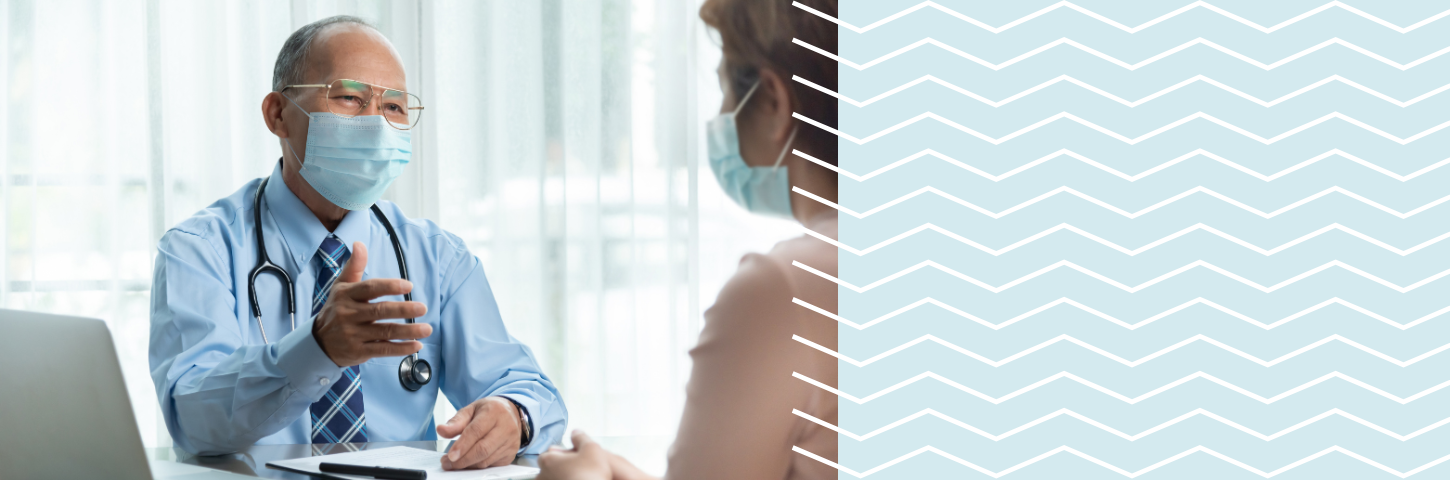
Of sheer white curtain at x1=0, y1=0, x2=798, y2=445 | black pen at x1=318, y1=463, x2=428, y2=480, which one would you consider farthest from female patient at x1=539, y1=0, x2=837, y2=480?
sheer white curtain at x1=0, y1=0, x2=798, y2=445

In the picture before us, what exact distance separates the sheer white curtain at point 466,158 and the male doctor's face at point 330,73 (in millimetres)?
914

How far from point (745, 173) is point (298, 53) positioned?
48.2 inches

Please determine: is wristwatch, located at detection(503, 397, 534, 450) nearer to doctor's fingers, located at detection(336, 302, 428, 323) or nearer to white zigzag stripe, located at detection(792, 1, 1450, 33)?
doctor's fingers, located at detection(336, 302, 428, 323)

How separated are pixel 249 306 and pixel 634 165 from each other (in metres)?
1.24

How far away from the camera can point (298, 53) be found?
58.4 inches

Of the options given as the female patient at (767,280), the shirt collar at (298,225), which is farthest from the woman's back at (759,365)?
the shirt collar at (298,225)

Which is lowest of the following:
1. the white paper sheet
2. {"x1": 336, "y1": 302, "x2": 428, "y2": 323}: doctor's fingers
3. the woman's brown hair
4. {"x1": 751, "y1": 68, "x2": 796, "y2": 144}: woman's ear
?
the white paper sheet

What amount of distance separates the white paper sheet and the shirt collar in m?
0.44

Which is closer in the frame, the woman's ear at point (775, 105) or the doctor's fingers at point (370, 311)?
the woman's ear at point (775, 105)

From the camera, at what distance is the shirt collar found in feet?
4.67

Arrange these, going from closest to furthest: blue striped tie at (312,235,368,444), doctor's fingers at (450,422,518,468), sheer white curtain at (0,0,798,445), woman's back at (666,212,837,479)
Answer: woman's back at (666,212,837,479) < doctor's fingers at (450,422,518,468) < blue striped tie at (312,235,368,444) < sheer white curtain at (0,0,798,445)

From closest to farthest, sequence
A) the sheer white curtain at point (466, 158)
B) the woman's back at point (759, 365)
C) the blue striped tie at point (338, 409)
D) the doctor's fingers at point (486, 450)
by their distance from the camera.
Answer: the woman's back at point (759, 365) → the doctor's fingers at point (486, 450) → the blue striped tie at point (338, 409) → the sheer white curtain at point (466, 158)

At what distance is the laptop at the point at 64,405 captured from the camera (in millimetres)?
774

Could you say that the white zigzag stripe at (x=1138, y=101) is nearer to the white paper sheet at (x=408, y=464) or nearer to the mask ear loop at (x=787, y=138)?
the mask ear loop at (x=787, y=138)
